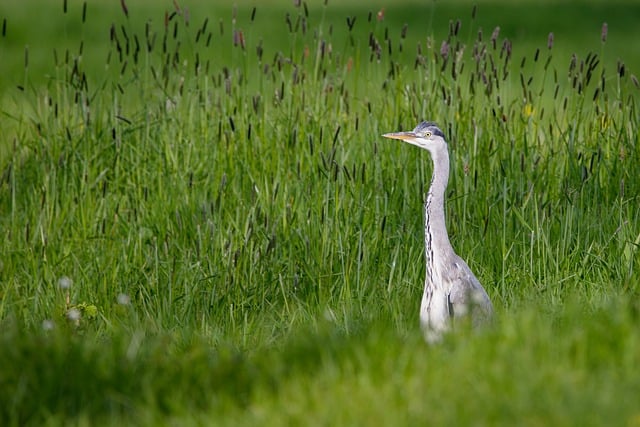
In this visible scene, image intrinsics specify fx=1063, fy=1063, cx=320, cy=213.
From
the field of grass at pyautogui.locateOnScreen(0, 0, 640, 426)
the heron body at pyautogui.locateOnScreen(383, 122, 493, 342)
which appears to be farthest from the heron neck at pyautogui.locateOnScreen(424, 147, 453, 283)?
the field of grass at pyautogui.locateOnScreen(0, 0, 640, 426)

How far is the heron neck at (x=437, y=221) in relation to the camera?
5262 millimetres

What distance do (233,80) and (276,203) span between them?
1.04m

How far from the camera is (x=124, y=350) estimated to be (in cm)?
446

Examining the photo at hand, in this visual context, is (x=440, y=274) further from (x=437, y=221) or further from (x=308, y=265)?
(x=308, y=265)

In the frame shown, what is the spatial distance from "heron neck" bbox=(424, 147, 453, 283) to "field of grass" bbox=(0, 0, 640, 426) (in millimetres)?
359

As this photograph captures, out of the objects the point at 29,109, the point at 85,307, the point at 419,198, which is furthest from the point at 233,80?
the point at 29,109

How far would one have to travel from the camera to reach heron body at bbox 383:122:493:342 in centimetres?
500

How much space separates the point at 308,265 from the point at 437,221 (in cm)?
91

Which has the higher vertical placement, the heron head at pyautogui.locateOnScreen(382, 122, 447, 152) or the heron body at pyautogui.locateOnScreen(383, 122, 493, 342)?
the heron head at pyautogui.locateOnScreen(382, 122, 447, 152)

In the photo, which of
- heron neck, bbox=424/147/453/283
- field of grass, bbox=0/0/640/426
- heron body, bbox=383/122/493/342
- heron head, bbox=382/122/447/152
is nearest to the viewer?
field of grass, bbox=0/0/640/426

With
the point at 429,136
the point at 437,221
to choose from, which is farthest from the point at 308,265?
the point at 429,136

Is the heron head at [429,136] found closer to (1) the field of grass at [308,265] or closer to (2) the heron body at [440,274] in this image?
(2) the heron body at [440,274]

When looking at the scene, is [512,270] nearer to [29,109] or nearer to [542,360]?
[542,360]

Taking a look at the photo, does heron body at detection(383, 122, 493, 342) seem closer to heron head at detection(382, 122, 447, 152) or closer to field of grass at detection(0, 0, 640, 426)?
heron head at detection(382, 122, 447, 152)
